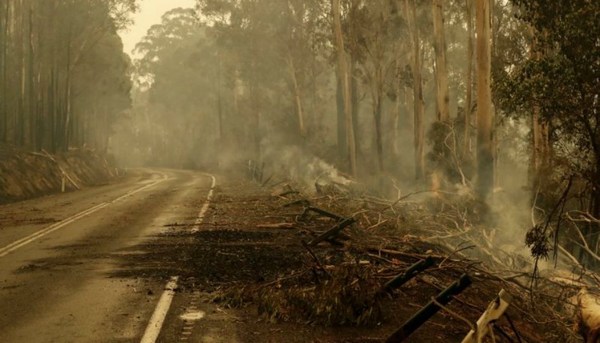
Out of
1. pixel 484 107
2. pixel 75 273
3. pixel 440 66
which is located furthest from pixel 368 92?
pixel 75 273

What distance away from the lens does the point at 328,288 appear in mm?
7910

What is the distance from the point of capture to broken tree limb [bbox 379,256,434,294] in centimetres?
749

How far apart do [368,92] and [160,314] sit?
4824 cm

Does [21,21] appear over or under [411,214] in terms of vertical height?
over

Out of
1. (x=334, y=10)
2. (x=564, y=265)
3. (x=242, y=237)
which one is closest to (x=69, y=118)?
(x=334, y=10)

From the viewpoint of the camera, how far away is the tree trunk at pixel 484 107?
2045cm

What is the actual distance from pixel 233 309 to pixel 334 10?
27.2 m

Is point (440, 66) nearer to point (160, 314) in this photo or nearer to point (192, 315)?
point (192, 315)

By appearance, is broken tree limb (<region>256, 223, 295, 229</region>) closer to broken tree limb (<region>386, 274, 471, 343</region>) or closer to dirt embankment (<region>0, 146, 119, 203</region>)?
broken tree limb (<region>386, 274, 471, 343</region>)

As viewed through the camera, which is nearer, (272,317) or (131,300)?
(272,317)

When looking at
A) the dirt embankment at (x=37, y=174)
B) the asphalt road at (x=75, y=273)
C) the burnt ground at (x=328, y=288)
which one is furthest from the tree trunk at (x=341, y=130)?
the burnt ground at (x=328, y=288)

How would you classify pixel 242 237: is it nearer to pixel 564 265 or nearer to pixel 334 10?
pixel 564 265

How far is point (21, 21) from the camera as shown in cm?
4188

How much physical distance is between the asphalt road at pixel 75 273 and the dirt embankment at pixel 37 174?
5.10 meters
